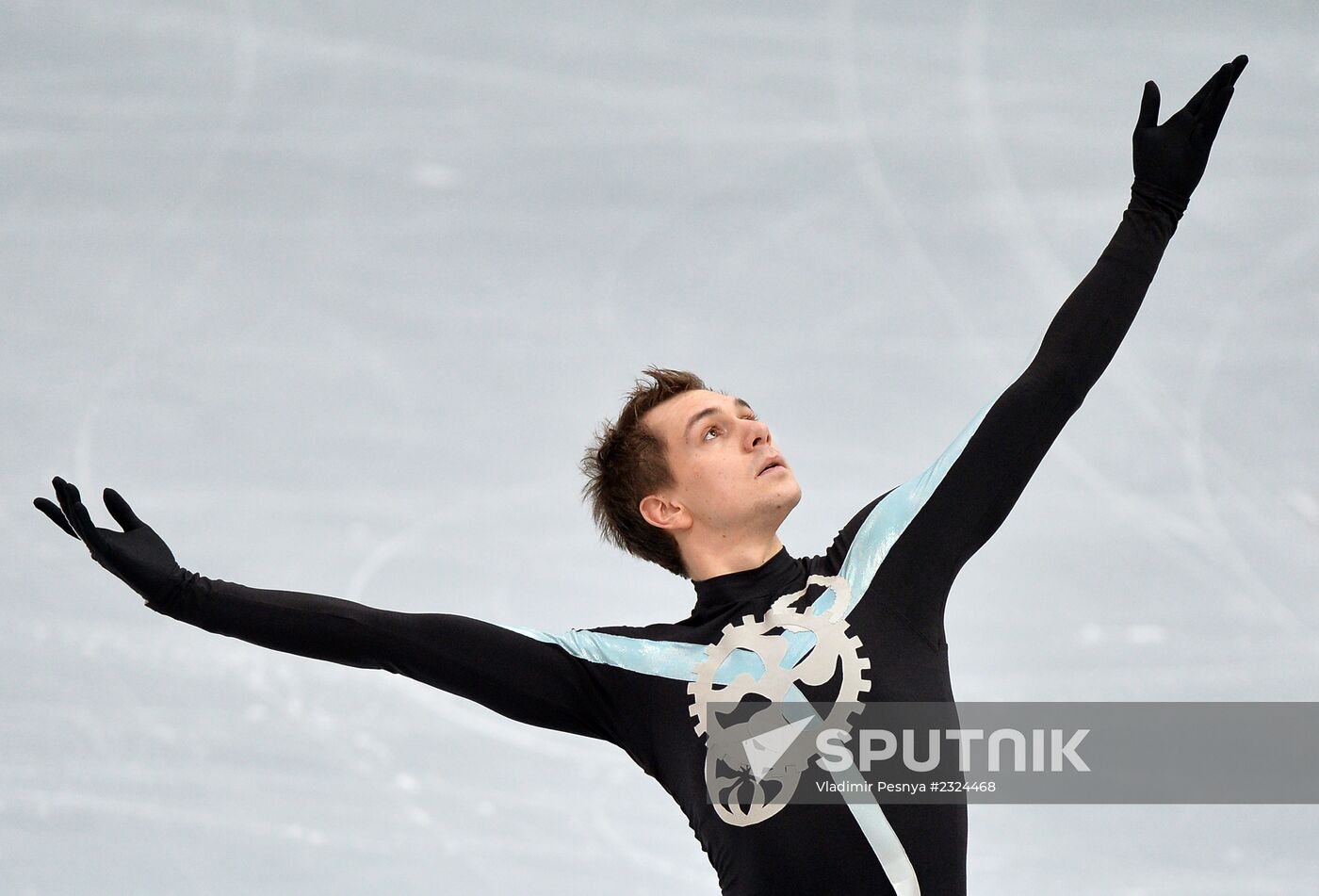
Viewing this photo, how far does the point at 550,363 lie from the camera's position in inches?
178

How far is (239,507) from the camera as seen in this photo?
14.4 feet

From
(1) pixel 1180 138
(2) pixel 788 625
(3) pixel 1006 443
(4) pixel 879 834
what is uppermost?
(1) pixel 1180 138

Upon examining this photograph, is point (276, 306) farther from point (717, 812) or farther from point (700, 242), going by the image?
point (717, 812)

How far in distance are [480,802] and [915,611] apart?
79.9 inches

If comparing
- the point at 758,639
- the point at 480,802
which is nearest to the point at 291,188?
the point at 480,802

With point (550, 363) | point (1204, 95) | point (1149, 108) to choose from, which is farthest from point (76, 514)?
point (550, 363)

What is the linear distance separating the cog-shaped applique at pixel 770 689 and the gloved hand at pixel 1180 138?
Answer: 883mm

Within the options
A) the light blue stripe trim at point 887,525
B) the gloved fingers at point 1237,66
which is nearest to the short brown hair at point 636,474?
the light blue stripe trim at point 887,525

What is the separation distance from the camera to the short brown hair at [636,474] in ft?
9.00

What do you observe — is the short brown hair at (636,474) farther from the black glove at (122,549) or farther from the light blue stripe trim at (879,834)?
the black glove at (122,549)

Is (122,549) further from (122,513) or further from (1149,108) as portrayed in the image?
(1149,108)

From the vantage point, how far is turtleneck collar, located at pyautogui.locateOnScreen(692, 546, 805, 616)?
2.50 metres

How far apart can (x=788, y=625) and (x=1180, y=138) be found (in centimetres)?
106

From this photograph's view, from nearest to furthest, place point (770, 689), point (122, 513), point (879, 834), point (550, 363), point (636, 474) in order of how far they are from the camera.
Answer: point (879, 834) → point (770, 689) → point (122, 513) → point (636, 474) → point (550, 363)
